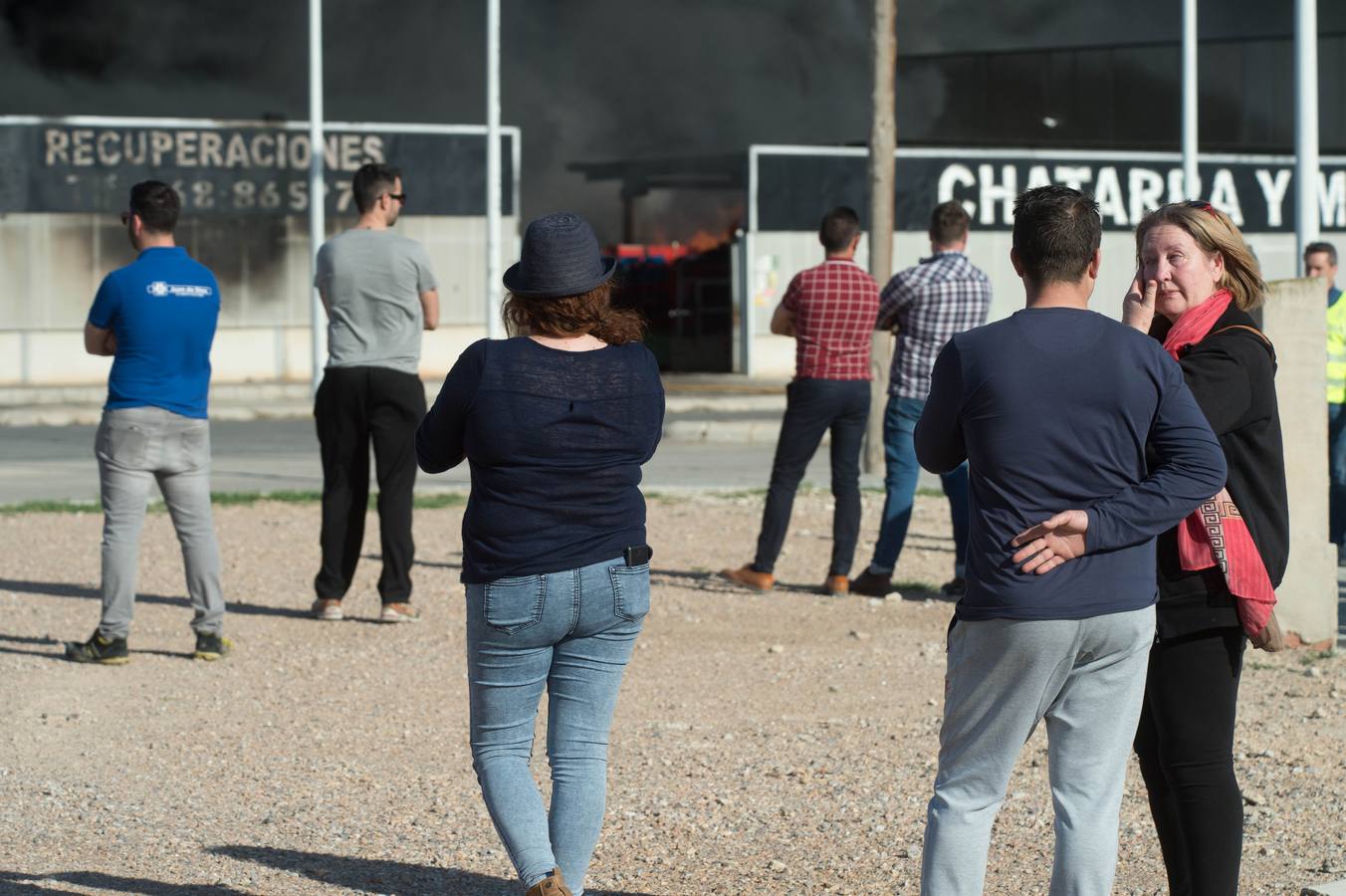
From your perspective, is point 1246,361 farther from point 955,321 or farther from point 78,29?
point 78,29

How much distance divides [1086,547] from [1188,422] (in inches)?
12.6

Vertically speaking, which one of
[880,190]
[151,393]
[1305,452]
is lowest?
[1305,452]

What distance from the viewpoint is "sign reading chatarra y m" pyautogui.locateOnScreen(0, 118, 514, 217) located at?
27.8m

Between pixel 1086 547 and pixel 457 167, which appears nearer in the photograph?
pixel 1086 547

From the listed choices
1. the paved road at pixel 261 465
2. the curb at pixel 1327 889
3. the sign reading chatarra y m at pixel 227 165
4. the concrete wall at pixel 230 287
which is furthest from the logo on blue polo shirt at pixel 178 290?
the sign reading chatarra y m at pixel 227 165

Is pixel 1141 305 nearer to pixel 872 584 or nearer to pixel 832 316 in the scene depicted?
pixel 832 316

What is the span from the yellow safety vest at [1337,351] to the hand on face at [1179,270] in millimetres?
6526

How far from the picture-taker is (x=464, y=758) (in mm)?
5812

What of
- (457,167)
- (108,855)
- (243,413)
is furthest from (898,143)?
(108,855)

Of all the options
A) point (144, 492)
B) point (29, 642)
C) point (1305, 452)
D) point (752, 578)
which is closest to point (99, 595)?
point (29, 642)

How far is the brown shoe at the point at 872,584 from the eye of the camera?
355 inches

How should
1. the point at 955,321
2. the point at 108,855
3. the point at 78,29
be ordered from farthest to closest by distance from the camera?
1. the point at 78,29
2. the point at 955,321
3. the point at 108,855

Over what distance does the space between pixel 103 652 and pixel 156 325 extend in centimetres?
135

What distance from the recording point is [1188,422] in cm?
339
